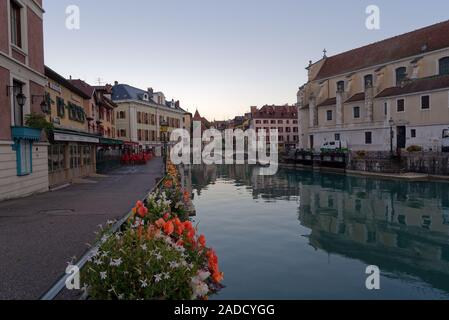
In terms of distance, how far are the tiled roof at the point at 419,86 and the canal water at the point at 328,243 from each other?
2021 centimetres

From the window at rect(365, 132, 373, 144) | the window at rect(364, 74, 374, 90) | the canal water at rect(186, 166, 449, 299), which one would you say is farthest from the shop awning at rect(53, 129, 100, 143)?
the window at rect(364, 74, 374, 90)

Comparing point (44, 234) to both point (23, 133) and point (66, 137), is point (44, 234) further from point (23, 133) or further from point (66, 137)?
point (66, 137)

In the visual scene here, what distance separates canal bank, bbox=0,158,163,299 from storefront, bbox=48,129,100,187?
433 cm

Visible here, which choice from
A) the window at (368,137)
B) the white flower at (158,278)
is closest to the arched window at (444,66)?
the window at (368,137)

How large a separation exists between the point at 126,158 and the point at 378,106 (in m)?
34.4

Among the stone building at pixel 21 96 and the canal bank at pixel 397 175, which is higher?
the stone building at pixel 21 96

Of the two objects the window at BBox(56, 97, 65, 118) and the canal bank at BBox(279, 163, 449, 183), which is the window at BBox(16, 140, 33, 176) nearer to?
the window at BBox(56, 97, 65, 118)

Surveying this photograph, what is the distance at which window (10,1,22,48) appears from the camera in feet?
47.8

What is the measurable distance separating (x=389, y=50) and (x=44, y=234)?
182 ft

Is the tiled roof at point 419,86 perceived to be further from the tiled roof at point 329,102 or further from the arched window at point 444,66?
the tiled roof at point 329,102

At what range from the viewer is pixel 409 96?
41062 mm

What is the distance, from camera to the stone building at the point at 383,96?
128 ft

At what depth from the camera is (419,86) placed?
134 feet
